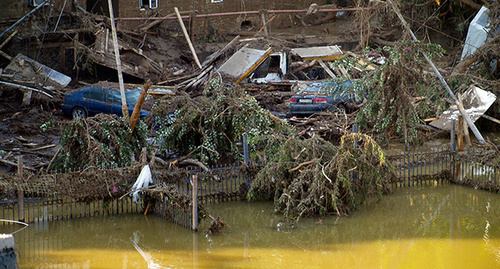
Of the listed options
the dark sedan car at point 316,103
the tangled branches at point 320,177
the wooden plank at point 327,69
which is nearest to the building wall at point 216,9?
the wooden plank at point 327,69

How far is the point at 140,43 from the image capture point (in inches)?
1174

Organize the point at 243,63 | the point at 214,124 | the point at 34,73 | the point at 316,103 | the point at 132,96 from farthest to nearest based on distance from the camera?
1. the point at 243,63
2. the point at 34,73
3. the point at 316,103
4. the point at 132,96
5. the point at 214,124

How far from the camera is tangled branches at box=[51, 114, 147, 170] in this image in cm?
1365

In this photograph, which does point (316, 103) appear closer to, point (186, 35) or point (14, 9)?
point (186, 35)

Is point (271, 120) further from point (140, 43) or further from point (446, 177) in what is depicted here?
point (140, 43)

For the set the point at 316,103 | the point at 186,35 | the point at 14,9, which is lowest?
the point at 316,103

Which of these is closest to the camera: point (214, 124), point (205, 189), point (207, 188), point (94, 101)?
point (205, 189)

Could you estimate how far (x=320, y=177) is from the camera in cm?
1198

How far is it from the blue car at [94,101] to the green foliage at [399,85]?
9.04 meters

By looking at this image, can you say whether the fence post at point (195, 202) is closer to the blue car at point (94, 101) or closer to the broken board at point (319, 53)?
the blue car at point (94, 101)

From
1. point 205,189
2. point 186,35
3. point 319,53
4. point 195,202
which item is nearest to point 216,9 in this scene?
point 186,35

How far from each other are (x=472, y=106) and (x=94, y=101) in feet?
45.9

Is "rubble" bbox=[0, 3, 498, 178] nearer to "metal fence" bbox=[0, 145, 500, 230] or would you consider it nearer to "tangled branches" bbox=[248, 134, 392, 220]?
"metal fence" bbox=[0, 145, 500, 230]

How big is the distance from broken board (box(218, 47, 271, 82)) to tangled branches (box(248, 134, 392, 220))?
13.1m
